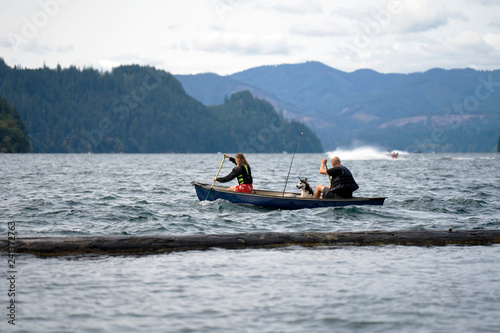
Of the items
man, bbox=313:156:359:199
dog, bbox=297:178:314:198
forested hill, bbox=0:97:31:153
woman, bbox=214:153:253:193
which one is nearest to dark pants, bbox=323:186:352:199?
man, bbox=313:156:359:199

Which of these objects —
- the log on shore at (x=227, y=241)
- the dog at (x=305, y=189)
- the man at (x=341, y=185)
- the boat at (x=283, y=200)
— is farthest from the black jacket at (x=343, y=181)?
the log on shore at (x=227, y=241)

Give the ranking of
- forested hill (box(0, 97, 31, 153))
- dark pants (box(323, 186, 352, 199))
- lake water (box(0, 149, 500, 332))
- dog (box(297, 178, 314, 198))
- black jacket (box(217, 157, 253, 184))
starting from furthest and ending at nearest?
forested hill (box(0, 97, 31, 153)) < black jacket (box(217, 157, 253, 184)) < dog (box(297, 178, 314, 198)) < dark pants (box(323, 186, 352, 199)) < lake water (box(0, 149, 500, 332))

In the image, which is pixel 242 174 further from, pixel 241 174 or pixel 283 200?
pixel 283 200

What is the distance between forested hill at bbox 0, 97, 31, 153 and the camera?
179000 millimetres

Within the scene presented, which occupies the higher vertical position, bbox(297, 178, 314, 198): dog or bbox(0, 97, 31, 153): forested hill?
bbox(0, 97, 31, 153): forested hill

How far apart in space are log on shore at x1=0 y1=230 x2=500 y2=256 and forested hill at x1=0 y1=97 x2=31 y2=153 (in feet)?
589

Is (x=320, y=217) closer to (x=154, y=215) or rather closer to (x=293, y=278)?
(x=154, y=215)

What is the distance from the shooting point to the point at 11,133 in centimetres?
18038

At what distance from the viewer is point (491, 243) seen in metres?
14.6

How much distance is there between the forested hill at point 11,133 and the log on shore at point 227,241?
180 meters

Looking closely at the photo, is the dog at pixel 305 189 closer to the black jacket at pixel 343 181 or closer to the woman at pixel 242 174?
the black jacket at pixel 343 181

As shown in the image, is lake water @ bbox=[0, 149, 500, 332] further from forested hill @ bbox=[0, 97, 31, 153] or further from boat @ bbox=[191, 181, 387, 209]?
forested hill @ bbox=[0, 97, 31, 153]

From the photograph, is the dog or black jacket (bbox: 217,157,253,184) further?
black jacket (bbox: 217,157,253,184)

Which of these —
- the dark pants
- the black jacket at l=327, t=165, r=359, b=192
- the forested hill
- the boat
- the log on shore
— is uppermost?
the forested hill
